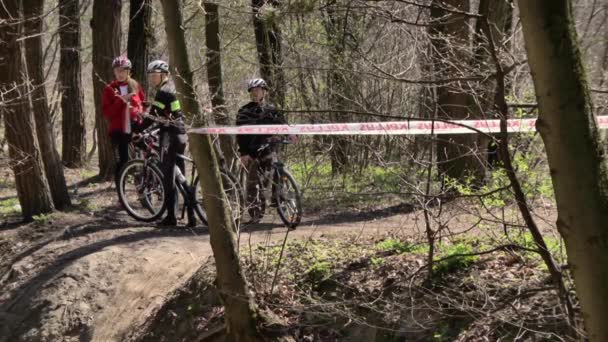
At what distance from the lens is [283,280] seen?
6965mm

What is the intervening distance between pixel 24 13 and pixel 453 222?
6346 mm

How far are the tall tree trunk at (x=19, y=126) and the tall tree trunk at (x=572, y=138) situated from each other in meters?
8.05

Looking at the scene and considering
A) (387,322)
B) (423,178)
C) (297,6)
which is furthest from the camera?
(423,178)

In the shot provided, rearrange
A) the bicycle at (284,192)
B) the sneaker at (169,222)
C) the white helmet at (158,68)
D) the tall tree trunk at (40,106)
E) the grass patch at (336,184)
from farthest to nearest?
the tall tree trunk at (40,106), the sneaker at (169,222), the white helmet at (158,68), the grass patch at (336,184), the bicycle at (284,192)

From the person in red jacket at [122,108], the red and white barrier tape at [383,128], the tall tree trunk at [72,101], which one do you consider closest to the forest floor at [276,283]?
the red and white barrier tape at [383,128]

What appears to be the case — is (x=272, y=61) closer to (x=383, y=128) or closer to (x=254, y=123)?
(x=254, y=123)

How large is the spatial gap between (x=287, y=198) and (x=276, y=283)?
73.6 inches

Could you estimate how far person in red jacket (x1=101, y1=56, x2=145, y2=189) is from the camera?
33.3ft

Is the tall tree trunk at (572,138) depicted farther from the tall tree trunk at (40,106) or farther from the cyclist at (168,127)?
the tall tree trunk at (40,106)

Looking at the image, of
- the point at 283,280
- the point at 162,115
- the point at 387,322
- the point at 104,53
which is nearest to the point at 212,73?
the point at 104,53

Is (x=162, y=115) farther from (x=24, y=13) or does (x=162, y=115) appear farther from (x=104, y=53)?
(x=104, y=53)

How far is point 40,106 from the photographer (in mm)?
10188

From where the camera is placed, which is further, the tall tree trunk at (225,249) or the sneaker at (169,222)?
the sneaker at (169,222)

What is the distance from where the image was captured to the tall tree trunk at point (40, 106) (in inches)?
396
